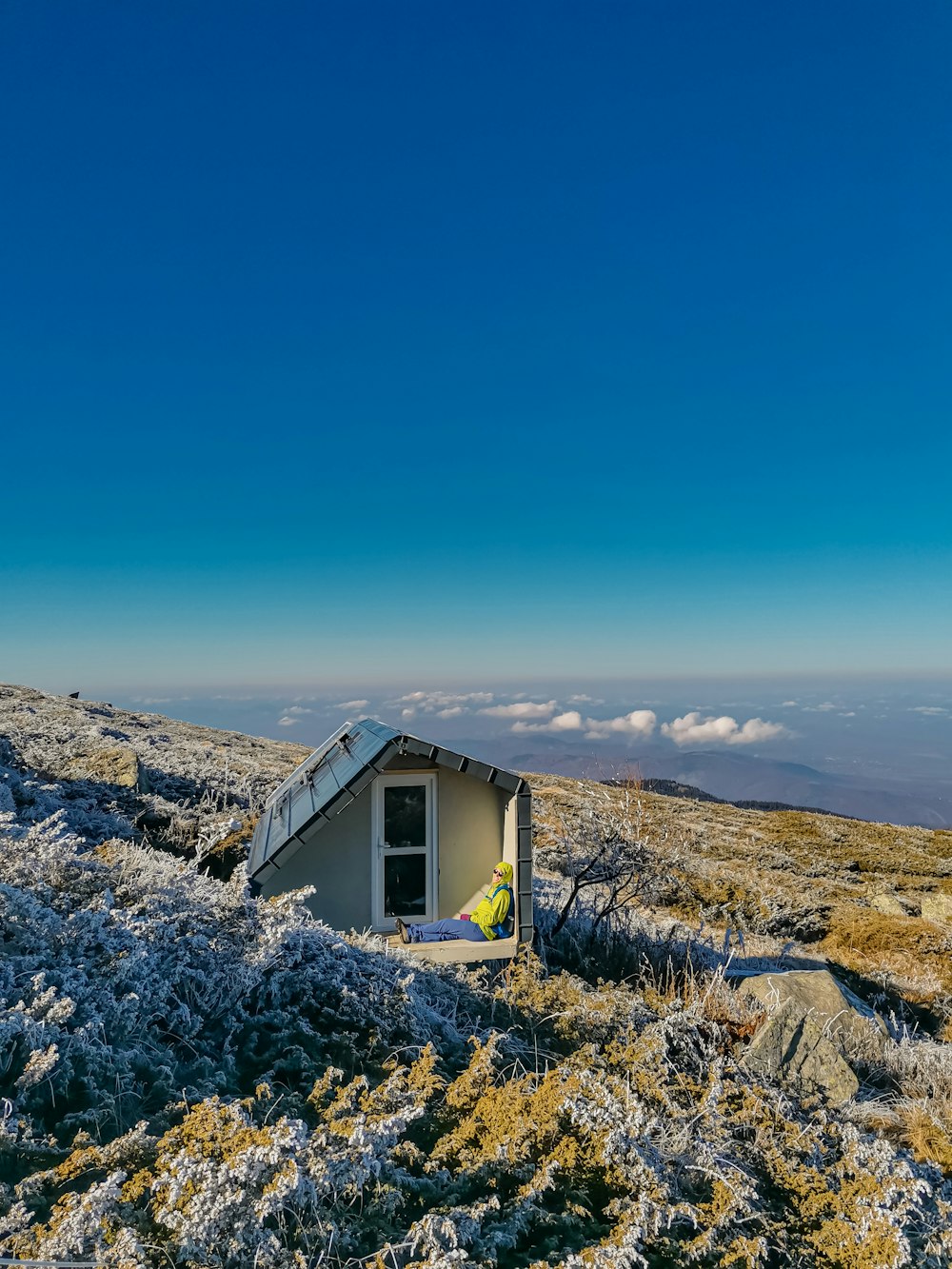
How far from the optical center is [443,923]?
29.5 feet

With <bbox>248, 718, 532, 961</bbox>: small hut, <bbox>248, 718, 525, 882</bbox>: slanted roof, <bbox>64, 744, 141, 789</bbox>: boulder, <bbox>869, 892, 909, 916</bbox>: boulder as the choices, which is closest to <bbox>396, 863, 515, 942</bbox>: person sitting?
<bbox>248, 718, 532, 961</bbox>: small hut

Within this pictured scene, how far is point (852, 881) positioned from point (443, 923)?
46.5ft

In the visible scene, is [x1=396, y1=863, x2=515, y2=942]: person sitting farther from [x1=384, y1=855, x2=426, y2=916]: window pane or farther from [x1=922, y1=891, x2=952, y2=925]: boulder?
[x1=922, y1=891, x2=952, y2=925]: boulder

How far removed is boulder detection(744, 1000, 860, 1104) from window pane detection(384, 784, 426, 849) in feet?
15.1

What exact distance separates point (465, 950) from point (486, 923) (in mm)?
384

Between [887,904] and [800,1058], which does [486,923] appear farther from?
[887,904]

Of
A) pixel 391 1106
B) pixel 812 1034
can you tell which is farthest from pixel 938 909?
pixel 391 1106

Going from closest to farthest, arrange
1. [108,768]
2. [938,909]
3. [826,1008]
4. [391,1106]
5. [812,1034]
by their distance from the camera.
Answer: [391,1106], [812,1034], [826,1008], [938,909], [108,768]

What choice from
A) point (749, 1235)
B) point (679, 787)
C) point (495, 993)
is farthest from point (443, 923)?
point (679, 787)

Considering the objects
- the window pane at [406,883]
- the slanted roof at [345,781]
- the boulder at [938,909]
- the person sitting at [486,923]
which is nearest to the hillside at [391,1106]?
the person sitting at [486,923]

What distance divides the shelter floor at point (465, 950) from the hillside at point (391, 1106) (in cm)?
38

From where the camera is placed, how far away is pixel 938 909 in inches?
613

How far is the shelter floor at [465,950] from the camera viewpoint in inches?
337

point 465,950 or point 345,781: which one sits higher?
point 345,781
